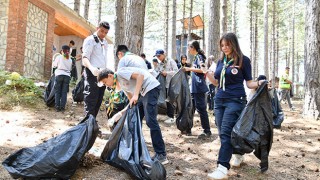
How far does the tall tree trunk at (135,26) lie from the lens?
588cm

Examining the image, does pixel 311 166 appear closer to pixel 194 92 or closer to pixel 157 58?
pixel 194 92

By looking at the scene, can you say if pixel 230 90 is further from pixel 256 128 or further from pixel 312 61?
pixel 312 61

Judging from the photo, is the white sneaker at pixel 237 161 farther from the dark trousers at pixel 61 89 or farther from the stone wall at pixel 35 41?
the stone wall at pixel 35 41

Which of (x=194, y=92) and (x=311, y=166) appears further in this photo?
(x=194, y=92)

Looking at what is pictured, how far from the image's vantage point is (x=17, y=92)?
750 cm

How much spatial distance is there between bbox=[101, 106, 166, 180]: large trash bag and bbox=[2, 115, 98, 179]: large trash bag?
1.04 ft

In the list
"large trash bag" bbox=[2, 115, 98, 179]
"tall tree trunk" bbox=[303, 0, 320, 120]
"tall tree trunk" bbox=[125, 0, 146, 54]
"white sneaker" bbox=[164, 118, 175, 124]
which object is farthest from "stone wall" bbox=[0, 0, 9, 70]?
"tall tree trunk" bbox=[303, 0, 320, 120]

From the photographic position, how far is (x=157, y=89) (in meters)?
3.65

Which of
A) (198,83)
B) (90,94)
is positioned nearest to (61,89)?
(90,94)

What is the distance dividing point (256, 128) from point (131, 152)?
1.43 meters

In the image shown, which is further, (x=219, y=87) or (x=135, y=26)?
(x=135, y=26)

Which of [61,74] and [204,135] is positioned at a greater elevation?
[61,74]

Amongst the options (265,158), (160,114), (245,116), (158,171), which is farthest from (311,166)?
(160,114)

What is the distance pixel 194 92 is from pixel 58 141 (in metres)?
2.81
